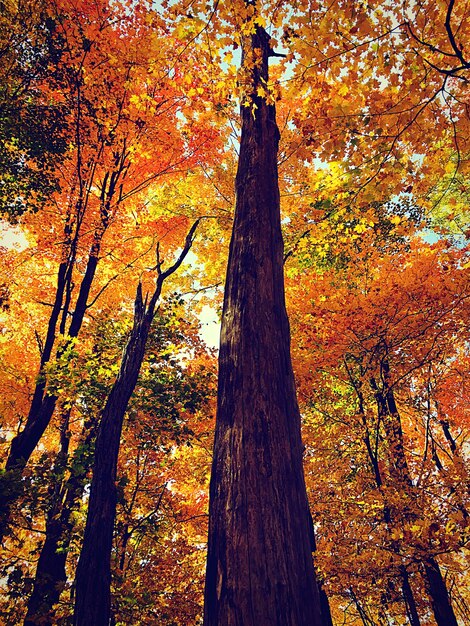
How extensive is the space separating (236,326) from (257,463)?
0.93 meters

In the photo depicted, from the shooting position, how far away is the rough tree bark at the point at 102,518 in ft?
14.9

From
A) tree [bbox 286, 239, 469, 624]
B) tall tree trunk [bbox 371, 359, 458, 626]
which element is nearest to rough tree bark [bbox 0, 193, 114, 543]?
tree [bbox 286, 239, 469, 624]

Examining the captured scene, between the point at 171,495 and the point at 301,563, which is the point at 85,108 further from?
the point at 171,495

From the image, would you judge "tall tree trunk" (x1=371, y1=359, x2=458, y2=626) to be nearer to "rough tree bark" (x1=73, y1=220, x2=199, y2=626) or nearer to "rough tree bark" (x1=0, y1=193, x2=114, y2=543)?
"rough tree bark" (x1=73, y1=220, x2=199, y2=626)

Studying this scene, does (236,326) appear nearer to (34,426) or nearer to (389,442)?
(34,426)

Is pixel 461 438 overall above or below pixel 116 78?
below

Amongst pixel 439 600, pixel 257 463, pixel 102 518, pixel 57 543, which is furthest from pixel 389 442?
pixel 257 463

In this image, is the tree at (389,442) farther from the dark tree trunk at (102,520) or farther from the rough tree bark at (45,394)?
the rough tree bark at (45,394)

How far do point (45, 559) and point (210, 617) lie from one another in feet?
32.3

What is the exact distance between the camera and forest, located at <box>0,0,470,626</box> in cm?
224

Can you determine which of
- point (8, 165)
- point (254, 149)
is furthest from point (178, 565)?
point (8, 165)

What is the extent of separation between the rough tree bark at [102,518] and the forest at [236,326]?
0.03m

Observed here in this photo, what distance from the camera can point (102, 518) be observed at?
512cm

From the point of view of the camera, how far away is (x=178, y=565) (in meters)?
9.17
